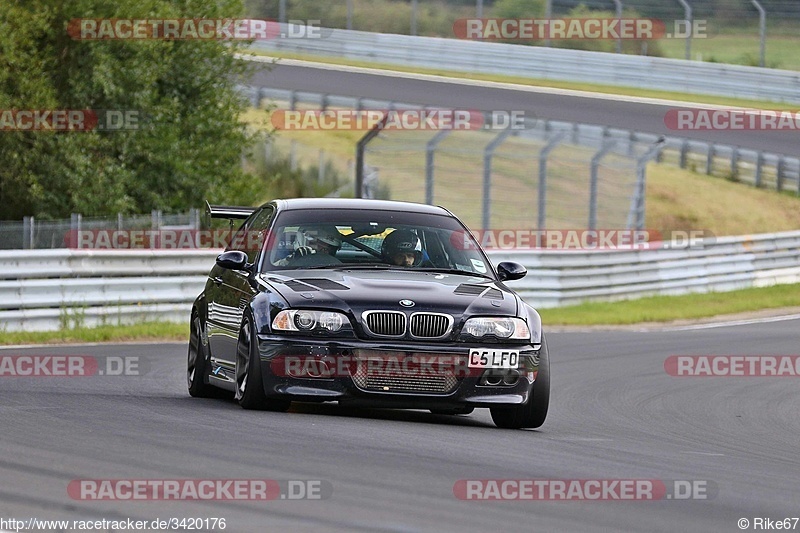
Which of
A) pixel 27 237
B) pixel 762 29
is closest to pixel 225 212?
pixel 27 237

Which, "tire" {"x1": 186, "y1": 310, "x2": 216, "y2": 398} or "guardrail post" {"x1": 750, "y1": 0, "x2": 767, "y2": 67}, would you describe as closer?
"tire" {"x1": 186, "y1": 310, "x2": 216, "y2": 398}

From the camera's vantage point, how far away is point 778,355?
1739 centimetres

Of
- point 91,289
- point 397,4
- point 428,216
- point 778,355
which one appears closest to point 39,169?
point 91,289

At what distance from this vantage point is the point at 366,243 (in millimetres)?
10250

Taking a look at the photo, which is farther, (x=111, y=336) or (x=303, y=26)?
(x=303, y=26)

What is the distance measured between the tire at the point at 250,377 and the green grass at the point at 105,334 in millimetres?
6597

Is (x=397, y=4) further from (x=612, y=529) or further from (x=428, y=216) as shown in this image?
(x=612, y=529)

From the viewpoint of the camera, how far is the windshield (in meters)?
10.1

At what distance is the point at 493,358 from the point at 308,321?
1149 millimetres

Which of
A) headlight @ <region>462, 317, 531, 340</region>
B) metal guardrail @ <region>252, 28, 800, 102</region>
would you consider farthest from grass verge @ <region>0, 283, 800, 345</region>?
metal guardrail @ <region>252, 28, 800, 102</region>

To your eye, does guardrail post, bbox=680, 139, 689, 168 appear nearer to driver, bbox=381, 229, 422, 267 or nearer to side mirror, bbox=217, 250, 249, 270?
driver, bbox=381, 229, 422, 267

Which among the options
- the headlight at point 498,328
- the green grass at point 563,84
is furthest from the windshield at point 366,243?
the green grass at point 563,84

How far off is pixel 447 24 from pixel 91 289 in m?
29.0

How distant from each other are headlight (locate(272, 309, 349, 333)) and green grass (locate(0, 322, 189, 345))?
7175 mm
